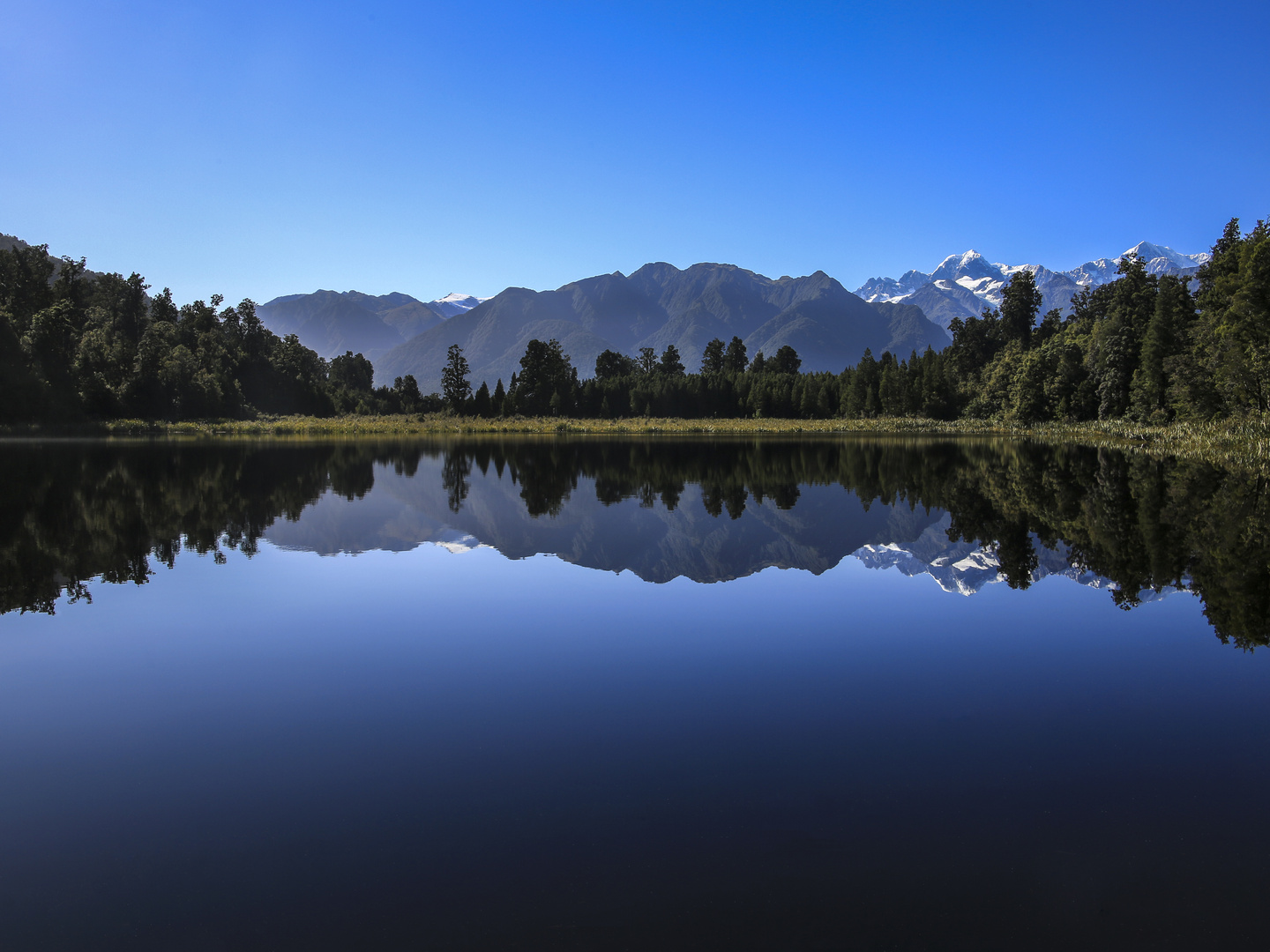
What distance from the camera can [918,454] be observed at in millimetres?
45250

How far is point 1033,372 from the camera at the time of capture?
8100cm

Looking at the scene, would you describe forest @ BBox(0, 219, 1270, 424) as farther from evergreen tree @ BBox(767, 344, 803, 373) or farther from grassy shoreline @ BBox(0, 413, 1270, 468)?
grassy shoreline @ BBox(0, 413, 1270, 468)

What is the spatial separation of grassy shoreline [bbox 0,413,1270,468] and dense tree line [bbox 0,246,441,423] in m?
2.59

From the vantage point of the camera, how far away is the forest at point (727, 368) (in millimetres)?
50188

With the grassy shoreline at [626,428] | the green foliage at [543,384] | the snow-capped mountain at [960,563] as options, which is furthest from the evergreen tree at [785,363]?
the snow-capped mountain at [960,563]

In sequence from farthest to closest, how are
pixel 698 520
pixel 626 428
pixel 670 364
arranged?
pixel 670 364
pixel 626 428
pixel 698 520

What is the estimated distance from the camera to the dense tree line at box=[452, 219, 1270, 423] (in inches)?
1805

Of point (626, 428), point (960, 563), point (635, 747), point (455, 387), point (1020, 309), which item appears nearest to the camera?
point (635, 747)

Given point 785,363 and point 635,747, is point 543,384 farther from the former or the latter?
point 635,747

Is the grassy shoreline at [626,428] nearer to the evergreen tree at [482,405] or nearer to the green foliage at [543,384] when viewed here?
the evergreen tree at [482,405]

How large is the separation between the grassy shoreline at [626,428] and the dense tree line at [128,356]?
259 centimetres

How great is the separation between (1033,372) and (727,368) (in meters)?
63.2

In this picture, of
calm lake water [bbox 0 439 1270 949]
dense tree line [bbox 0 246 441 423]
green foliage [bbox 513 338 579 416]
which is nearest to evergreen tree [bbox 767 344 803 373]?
green foliage [bbox 513 338 579 416]

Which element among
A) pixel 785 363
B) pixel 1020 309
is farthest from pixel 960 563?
pixel 785 363
